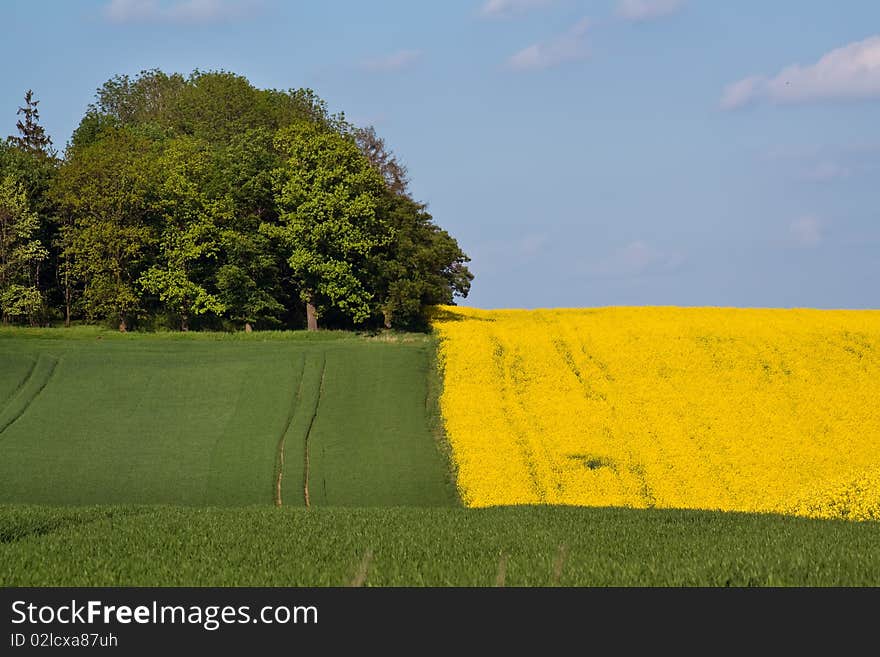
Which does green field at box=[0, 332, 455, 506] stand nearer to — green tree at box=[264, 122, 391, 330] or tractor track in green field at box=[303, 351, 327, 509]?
tractor track in green field at box=[303, 351, 327, 509]

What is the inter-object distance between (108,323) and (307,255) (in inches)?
537

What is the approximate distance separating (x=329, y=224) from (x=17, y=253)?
20.7 meters

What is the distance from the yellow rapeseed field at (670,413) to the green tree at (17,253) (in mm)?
27361

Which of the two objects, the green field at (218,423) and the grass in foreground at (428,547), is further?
the green field at (218,423)

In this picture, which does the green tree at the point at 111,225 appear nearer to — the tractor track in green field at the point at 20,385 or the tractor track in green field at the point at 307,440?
the tractor track in green field at the point at 20,385

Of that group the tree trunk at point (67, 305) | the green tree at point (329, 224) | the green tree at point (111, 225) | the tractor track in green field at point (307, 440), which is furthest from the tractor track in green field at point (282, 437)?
the tree trunk at point (67, 305)

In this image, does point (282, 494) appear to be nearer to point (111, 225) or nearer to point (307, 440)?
point (307, 440)

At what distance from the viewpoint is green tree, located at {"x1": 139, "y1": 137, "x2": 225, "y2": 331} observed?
68562 mm

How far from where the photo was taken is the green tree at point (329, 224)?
68438 mm

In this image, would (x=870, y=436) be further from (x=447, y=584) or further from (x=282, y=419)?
(x=447, y=584)

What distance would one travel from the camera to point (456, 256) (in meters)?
73.4

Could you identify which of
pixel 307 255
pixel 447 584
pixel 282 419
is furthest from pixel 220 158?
pixel 447 584
